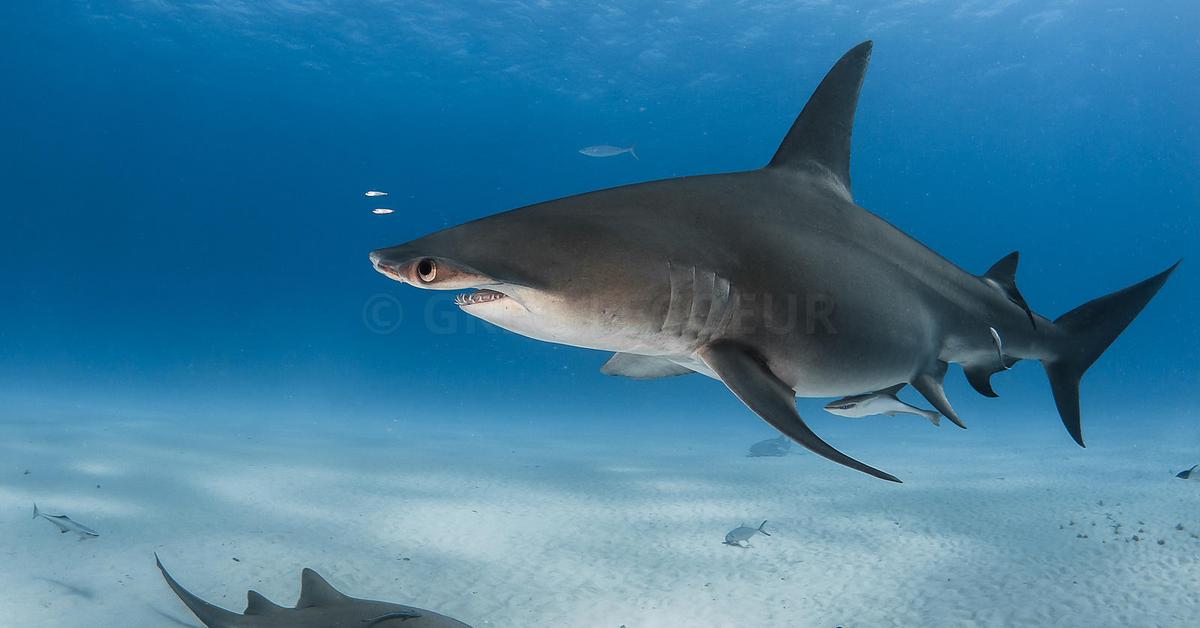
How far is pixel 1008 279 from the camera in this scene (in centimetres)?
413

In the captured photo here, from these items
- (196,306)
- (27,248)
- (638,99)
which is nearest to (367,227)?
(196,306)

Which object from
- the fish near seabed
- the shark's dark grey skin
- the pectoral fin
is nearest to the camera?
→ the pectoral fin

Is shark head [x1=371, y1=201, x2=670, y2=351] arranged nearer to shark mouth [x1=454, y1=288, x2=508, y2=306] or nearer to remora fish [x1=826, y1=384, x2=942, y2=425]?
shark mouth [x1=454, y1=288, x2=508, y2=306]

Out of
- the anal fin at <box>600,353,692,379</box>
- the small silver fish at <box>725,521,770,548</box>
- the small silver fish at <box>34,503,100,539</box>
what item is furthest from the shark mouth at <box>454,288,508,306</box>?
the small silver fish at <box>34,503,100,539</box>

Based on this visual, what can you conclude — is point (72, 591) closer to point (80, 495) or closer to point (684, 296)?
point (80, 495)

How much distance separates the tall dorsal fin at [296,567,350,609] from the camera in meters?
3.26

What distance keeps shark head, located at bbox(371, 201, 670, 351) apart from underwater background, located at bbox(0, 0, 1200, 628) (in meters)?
1.86

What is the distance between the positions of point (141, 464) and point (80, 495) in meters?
2.44

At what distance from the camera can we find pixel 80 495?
7512 millimetres

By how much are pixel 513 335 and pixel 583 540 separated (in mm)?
50133

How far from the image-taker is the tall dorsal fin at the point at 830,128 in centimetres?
→ 342

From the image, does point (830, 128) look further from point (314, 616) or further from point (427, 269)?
point (314, 616)

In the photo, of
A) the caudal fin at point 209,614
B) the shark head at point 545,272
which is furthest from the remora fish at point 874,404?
the caudal fin at point 209,614

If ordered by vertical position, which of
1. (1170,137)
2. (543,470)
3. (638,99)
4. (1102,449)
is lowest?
(543,470)
